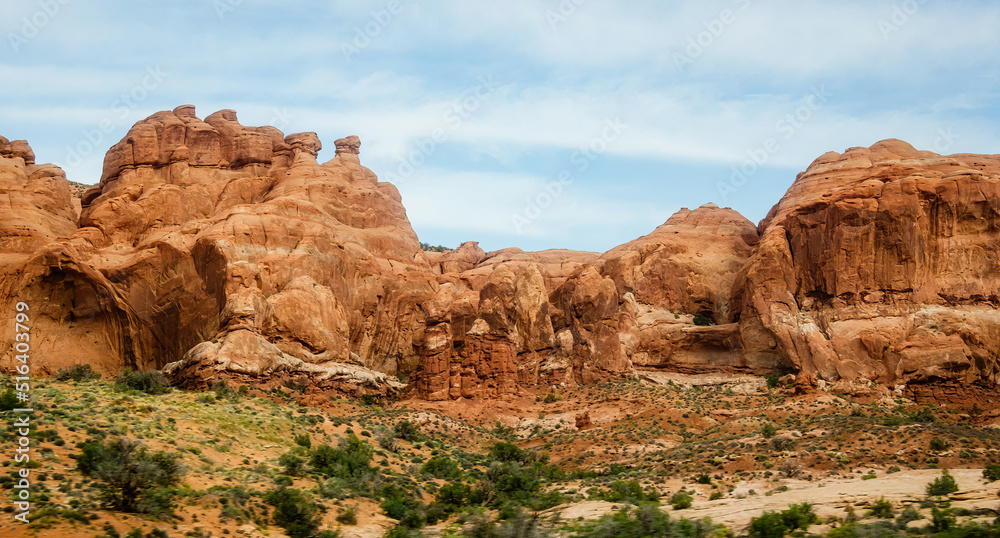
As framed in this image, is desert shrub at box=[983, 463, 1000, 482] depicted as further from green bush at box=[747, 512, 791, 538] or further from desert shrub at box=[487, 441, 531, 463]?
desert shrub at box=[487, 441, 531, 463]

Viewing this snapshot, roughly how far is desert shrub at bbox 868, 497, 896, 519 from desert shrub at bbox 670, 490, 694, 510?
7.49 meters

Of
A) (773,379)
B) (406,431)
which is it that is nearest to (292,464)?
(406,431)

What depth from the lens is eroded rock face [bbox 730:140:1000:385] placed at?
61.8m

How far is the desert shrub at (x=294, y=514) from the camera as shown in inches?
1314

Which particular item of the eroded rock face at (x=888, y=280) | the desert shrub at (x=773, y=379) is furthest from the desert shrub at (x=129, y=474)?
the eroded rock face at (x=888, y=280)

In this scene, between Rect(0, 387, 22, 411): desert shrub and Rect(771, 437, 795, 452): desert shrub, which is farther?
Rect(771, 437, 795, 452): desert shrub

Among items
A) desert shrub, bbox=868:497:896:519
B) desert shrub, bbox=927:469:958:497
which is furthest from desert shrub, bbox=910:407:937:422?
desert shrub, bbox=868:497:896:519

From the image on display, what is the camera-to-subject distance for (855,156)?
7550cm

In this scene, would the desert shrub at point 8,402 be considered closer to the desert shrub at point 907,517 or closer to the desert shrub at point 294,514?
the desert shrub at point 294,514

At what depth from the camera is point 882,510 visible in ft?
96.3

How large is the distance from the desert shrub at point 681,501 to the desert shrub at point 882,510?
749 cm

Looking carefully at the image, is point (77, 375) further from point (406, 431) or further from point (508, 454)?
point (508, 454)

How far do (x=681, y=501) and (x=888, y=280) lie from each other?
36669 millimetres

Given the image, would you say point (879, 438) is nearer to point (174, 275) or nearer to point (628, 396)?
point (628, 396)
